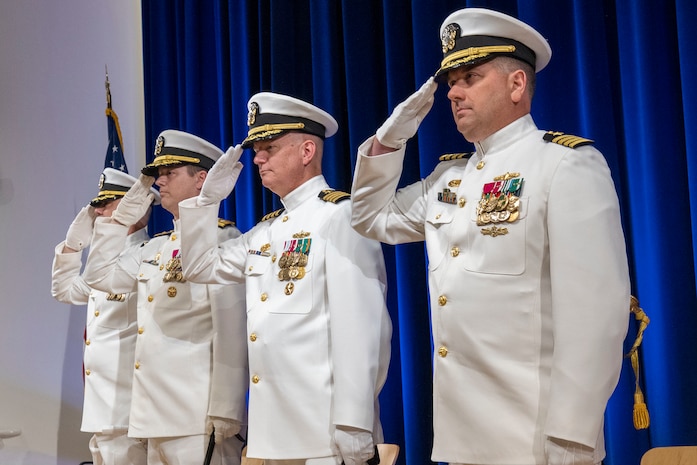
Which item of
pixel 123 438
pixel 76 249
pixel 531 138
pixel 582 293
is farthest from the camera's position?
pixel 76 249

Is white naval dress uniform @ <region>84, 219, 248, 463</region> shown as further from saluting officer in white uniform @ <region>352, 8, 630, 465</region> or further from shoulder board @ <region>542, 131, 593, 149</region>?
shoulder board @ <region>542, 131, 593, 149</region>

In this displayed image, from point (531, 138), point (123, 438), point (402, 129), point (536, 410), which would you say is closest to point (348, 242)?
point (402, 129)

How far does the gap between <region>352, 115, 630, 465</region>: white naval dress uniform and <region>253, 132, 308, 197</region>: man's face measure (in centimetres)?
82

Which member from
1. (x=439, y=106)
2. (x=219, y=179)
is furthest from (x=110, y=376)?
(x=439, y=106)

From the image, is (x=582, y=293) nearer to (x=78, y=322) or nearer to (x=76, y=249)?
(x=76, y=249)

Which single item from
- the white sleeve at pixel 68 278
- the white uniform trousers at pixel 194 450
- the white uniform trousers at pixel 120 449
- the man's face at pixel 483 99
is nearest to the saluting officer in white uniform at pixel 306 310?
the white uniform trousers at pixel 194 450

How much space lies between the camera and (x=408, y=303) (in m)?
3.56

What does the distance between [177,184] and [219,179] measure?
1.67ft

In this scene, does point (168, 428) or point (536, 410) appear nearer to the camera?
point (536, 410)

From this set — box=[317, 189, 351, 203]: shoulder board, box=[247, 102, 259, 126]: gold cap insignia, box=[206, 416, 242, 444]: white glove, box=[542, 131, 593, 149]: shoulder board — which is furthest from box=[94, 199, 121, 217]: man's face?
box=[542, 131, 593, 149]: shoulder board

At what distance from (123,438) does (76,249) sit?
0.93 meters

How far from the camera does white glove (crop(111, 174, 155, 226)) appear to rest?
373 centimetres

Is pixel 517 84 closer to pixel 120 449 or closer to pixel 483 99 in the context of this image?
pixel 483 99

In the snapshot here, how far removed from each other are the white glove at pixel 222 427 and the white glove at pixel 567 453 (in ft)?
4.94
